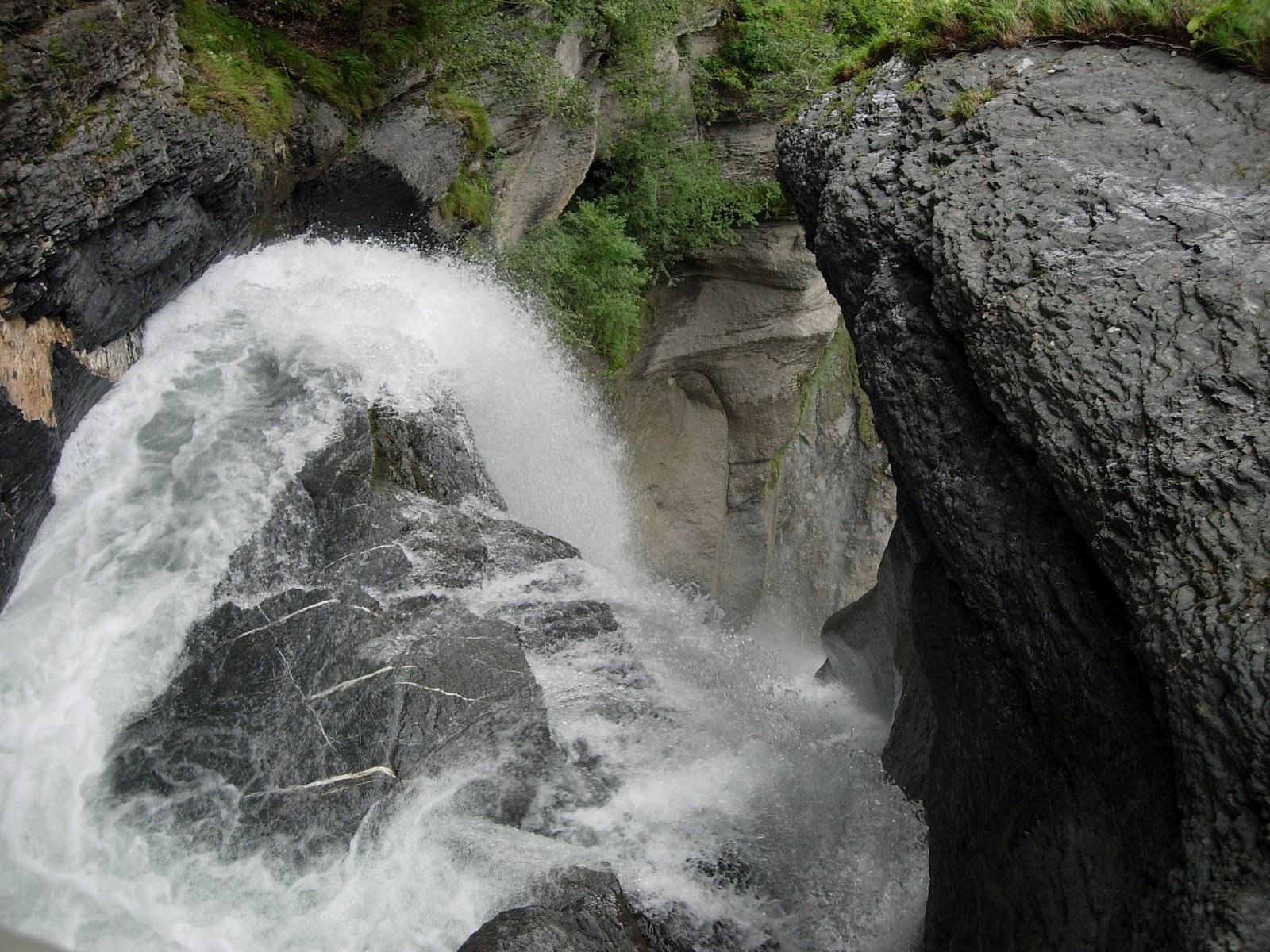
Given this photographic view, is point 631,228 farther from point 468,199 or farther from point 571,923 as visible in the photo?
point 571,923

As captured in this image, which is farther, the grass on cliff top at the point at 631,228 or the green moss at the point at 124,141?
the grass on cliff top at the point at 631,228

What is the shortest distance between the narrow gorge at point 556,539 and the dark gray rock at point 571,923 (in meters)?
0.02

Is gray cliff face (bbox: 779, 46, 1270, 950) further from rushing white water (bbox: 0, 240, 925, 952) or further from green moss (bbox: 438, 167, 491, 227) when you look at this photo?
green moss (bbox: 438, 167, 491, 227)

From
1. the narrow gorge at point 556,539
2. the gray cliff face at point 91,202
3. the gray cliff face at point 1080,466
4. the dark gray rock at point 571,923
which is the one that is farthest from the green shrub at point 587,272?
the dark gray rock at point 571,923

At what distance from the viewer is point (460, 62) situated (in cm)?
922

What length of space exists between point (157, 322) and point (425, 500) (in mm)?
2424

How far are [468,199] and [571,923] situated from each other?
6.64 metres

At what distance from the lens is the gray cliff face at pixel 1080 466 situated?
3320mm

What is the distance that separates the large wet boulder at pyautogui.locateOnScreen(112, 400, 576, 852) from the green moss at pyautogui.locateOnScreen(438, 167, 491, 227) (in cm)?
294

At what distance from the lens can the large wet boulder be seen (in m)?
5.21

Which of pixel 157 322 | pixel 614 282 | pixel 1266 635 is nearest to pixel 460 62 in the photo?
pixel 614 282

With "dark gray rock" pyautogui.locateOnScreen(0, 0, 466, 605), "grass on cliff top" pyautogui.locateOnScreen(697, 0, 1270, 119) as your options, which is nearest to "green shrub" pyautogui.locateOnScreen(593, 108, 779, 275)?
"grass on cliff top" pyautogui.locateOnScreen(697, 0, 1270, 119)

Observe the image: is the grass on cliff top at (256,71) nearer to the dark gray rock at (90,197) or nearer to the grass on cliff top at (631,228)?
Result: the dark gray rock at (90,197)

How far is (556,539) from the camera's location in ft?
23.8
